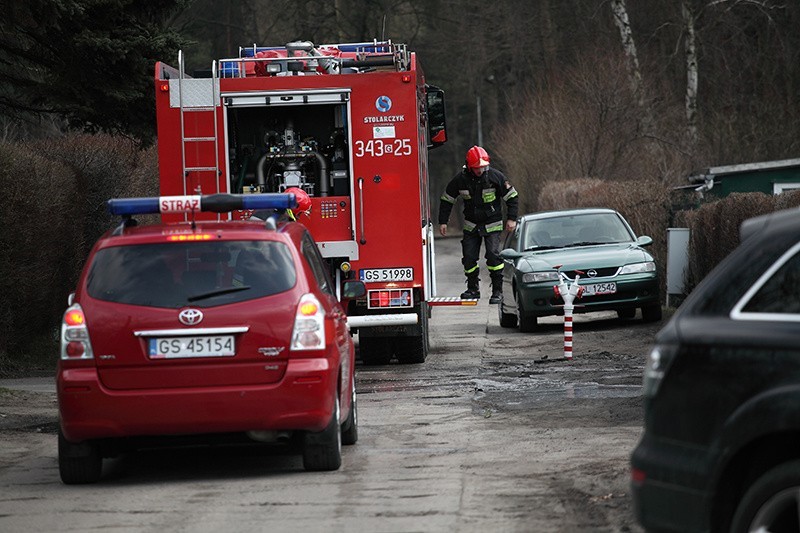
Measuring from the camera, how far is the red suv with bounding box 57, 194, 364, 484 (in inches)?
335

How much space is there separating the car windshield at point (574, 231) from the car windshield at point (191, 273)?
1150cm

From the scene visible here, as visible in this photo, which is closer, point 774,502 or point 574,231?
point 774,502

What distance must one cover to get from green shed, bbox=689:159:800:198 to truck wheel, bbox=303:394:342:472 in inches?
908

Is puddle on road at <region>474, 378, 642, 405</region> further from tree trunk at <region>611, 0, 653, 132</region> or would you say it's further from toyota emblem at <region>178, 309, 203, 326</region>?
tree trunk at <region>611, 0, 653, 132</region>

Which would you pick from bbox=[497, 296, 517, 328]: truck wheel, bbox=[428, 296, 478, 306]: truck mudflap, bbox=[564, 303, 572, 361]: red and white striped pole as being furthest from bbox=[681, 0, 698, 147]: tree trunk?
bbox=[564, 303, 572, 361]: red and white striped pole

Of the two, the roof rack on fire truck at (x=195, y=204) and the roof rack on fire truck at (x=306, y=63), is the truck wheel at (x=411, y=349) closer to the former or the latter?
the roof rack on fire truck at (x=306, y=63)

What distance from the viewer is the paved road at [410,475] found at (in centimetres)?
754

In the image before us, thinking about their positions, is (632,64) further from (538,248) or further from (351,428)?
(351,428)

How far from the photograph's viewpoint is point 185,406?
27.9 feet

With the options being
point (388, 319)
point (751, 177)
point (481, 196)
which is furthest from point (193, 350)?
point (751, 177)

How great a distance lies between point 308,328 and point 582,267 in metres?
10.7

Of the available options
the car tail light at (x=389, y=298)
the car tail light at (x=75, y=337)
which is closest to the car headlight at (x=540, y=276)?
the car tail light at (x=389, y=298)

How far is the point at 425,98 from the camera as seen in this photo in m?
17.5

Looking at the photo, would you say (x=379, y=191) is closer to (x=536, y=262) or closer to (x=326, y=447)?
(x=536, y=262)
